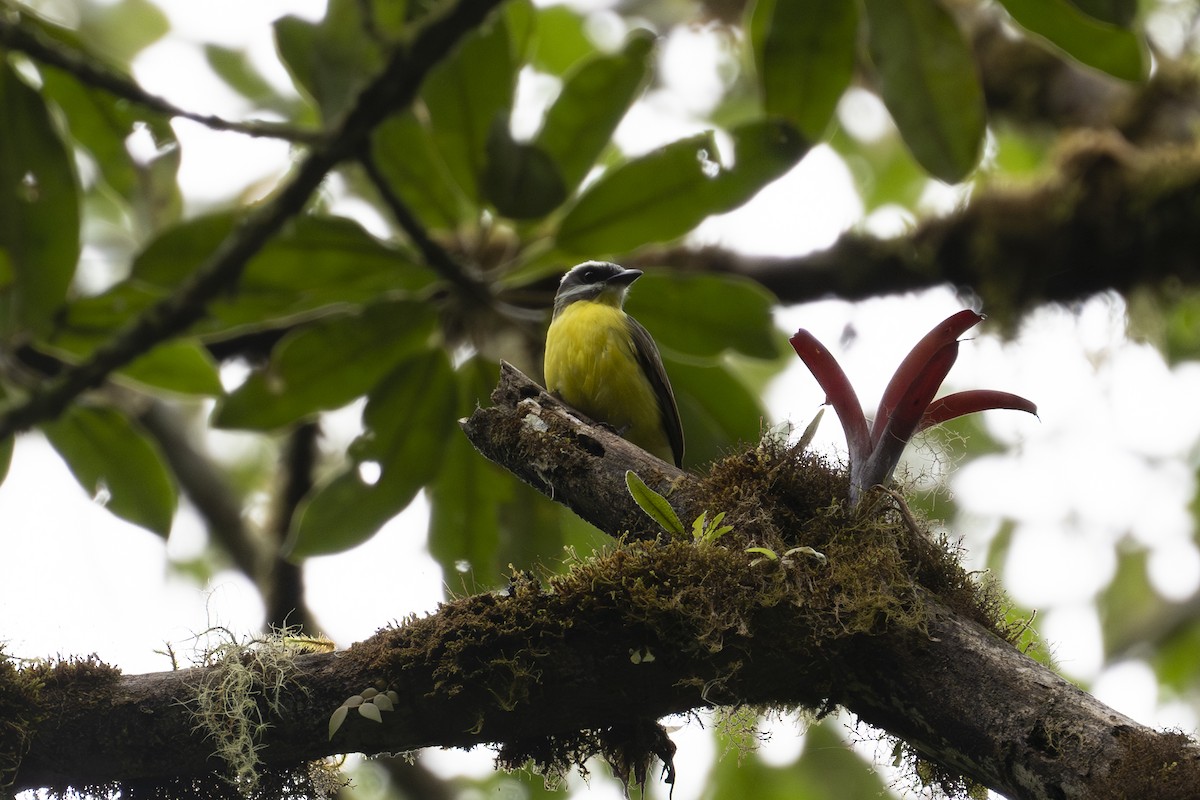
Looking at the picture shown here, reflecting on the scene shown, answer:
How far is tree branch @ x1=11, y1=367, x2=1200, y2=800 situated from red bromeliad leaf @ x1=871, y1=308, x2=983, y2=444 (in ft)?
1.00

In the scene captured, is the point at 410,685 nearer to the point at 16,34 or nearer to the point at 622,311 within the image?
the point at 16,34

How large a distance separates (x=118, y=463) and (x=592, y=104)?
2.53 metres

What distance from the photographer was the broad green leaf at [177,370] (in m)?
4.63

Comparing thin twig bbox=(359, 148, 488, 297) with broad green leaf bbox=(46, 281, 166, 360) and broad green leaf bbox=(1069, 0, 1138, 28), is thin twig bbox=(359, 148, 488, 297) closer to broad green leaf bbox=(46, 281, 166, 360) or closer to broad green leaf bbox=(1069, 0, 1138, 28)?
broad green leaf bbox=(46, 281, 166, 360)

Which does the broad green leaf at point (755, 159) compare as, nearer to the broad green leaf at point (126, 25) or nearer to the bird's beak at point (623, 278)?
the bird's beak at point (623, 278)

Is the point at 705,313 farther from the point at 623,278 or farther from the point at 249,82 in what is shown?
the point at 249,82

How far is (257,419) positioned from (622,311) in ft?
5.81

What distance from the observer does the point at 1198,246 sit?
5688 mm

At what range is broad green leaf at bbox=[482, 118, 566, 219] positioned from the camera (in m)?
4.34

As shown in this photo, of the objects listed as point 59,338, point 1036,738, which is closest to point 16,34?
point 59,338

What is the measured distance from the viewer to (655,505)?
9.53ft

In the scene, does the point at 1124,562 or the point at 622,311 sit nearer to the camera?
the point at 622,311

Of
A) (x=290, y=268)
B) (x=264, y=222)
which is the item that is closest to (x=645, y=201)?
(x=290, y=268)

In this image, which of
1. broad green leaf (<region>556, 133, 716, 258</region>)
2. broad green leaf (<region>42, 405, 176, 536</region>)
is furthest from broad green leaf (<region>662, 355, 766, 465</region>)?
broad green leaf (<region>42, 405, 176, 536</region>)
